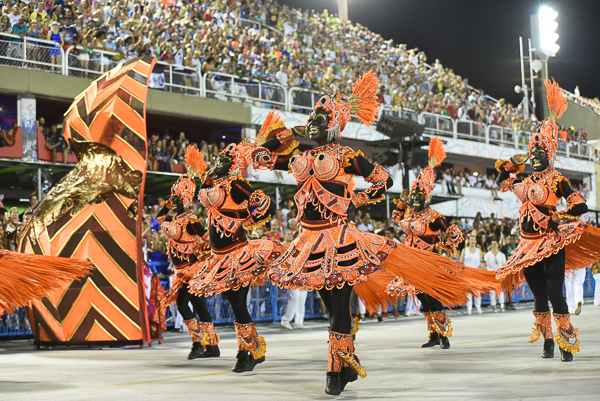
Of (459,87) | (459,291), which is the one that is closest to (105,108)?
(459,291)

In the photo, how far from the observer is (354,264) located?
5328mm

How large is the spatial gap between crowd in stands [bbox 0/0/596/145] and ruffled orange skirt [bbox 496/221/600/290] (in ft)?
27.3

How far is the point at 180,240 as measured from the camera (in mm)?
8305

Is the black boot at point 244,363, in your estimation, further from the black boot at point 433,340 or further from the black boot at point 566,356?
the black boot at point 566,356

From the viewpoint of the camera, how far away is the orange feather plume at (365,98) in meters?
6.11

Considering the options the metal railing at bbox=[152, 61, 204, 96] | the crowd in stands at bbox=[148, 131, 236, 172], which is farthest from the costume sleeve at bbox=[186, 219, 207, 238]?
the metal railing at bbox=[152, 61, 204, 96]

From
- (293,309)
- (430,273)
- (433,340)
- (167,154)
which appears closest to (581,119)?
(167,154)

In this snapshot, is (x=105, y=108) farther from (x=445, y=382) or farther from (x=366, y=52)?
(x=366, y=52)

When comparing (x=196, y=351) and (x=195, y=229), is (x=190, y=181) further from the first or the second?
(x=196, y=351)

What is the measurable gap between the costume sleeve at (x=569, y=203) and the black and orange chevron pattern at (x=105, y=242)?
196 inches

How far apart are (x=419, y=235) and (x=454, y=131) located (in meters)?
18.5

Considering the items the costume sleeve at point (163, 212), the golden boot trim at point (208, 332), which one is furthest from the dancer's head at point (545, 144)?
the costume sleeve at point (163, 212)

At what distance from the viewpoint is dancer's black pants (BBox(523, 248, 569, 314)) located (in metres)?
6.96

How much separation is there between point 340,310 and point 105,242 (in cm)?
447
